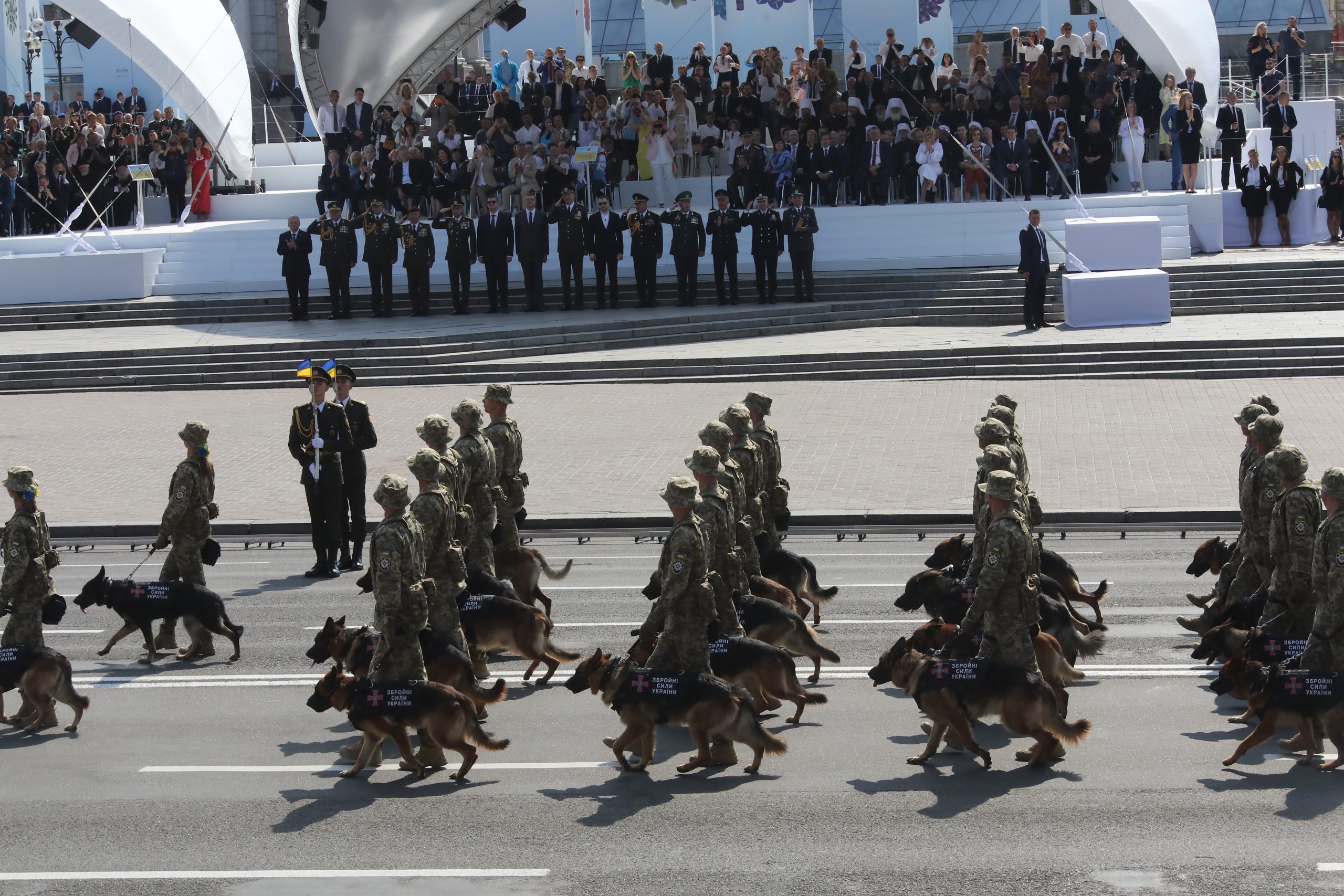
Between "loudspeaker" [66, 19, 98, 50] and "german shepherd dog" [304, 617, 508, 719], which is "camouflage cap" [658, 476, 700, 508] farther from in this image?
"loudspeaker" [66, 19, 98, 50]

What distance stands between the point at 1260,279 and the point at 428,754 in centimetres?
2294

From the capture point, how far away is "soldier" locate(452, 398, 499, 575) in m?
11.6

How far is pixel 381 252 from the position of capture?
28.7m

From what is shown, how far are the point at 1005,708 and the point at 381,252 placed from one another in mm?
21735

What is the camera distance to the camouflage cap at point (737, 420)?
11750 mm

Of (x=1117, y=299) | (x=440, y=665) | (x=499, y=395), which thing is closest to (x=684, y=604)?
(x=440, y=665)

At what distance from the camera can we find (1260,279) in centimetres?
2830

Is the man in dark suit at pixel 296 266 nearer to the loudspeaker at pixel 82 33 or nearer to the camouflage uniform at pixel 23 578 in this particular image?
the loudspeaker at pixel 82 33

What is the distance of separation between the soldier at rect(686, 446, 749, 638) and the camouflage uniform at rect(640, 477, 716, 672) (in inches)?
4.2

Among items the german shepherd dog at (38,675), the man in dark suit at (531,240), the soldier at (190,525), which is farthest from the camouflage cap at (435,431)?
the man in dark suit at (531,240)

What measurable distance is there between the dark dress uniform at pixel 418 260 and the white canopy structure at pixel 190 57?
12419mm

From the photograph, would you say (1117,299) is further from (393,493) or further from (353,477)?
(393,493)

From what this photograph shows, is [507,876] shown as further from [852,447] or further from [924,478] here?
[852,447]

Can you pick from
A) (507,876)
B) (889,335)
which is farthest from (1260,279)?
(507,876)
